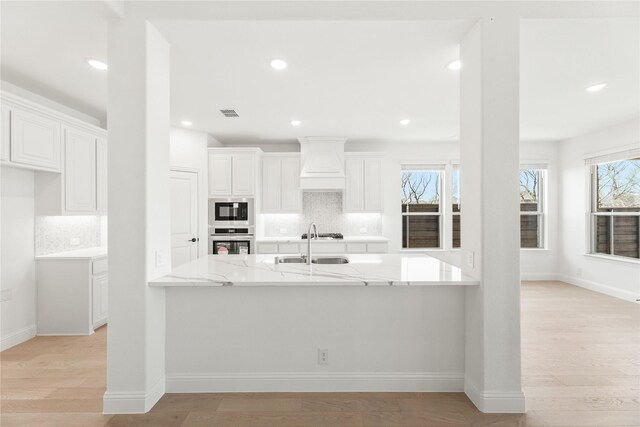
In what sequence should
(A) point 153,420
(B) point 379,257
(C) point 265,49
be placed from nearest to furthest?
(A) point 153,420, (C) point 265,49, (B) point 379,257

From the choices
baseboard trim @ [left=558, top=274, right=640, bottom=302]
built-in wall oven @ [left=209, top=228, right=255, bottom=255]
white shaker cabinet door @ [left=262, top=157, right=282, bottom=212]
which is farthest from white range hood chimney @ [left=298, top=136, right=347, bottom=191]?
baseboard trim @ [left=558, top=274, right=640, bottom=302]

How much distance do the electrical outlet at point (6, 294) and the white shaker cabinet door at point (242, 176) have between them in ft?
9.60

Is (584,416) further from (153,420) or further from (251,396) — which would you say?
(153,420)

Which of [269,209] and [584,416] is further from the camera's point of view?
[269,209]

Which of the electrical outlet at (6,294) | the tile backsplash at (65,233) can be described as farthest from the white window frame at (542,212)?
Result: the electrical outlet at (6,294)

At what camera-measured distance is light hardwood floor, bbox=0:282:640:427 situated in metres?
2.21

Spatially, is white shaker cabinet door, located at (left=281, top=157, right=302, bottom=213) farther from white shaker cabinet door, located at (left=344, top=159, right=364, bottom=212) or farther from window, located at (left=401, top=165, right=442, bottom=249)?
window, located at (left=401, top=165, right=442, bottom=249)

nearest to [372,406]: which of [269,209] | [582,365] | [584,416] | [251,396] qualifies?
[251,396]

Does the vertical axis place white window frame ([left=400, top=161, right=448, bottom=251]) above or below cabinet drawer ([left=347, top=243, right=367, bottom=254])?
above

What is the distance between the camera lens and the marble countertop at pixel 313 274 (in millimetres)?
2354

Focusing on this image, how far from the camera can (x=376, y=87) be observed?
11.9 feet

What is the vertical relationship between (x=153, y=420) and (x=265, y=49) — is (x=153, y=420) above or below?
below

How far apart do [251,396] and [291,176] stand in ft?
13.1

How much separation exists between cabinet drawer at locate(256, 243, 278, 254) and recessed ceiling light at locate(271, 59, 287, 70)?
3070mm
